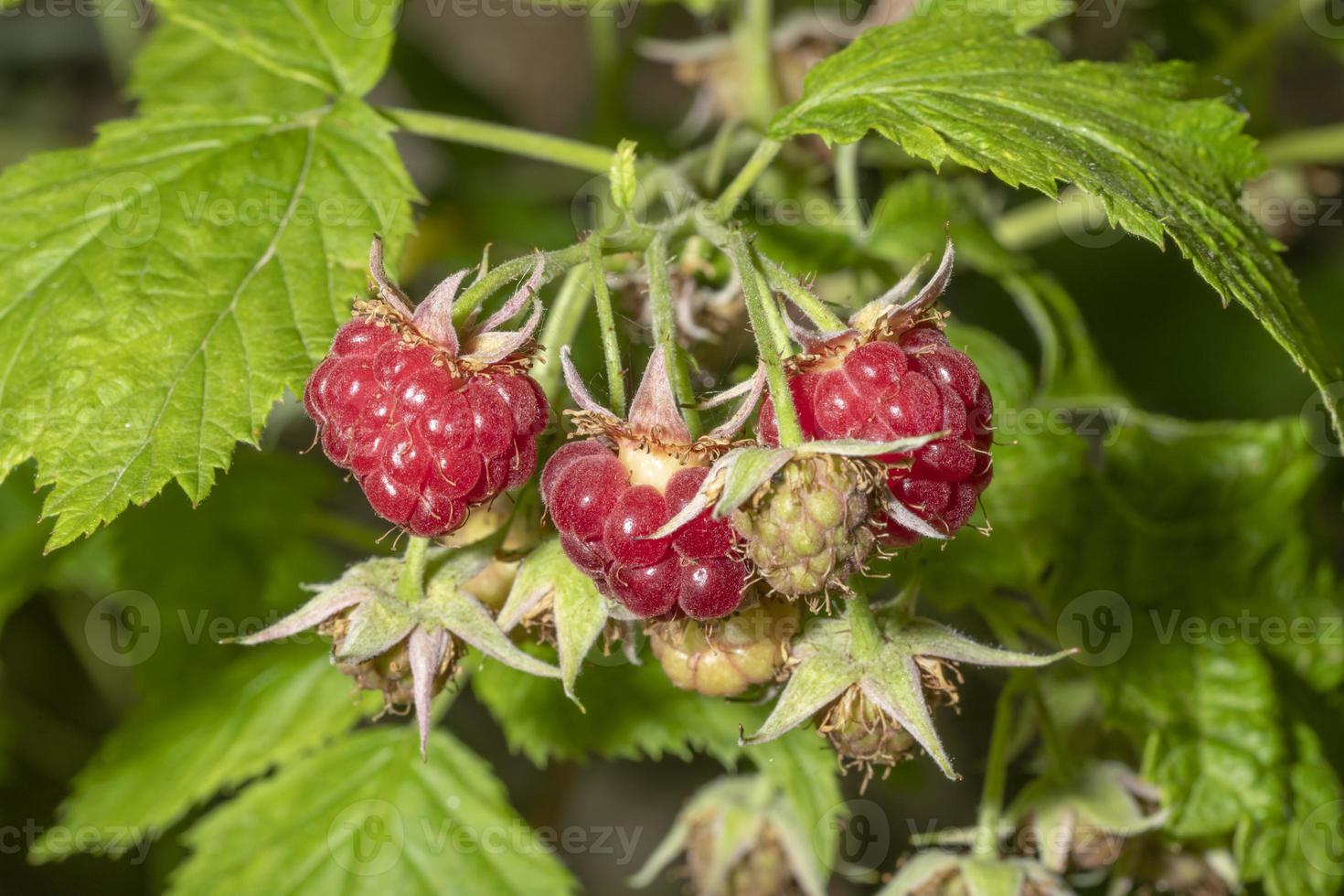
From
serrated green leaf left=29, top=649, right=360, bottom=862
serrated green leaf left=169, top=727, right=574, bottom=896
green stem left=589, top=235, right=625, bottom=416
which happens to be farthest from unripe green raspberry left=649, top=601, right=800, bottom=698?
serrated green leaf left=29, top=649, right=360, bottom=862

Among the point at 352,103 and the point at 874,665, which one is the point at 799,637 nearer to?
the point at 874,665

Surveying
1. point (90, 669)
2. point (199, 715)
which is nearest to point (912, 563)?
point (199, 715)

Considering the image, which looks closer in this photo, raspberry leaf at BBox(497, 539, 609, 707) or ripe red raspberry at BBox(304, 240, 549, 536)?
ripe red raspberry at BBox(304, 240, 549, 536)

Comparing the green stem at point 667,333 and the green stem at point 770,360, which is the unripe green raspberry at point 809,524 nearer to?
the green stem at point 770,360

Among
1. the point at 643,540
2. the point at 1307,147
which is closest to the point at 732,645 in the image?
the point at 643,540

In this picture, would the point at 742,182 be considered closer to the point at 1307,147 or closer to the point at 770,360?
the point at 770,360

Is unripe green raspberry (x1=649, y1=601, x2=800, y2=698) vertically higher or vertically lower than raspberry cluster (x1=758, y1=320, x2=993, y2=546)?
lower

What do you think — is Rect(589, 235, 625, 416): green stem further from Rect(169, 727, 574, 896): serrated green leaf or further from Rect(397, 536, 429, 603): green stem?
Rect(169, 727, 574, 896): serrated green leaf
